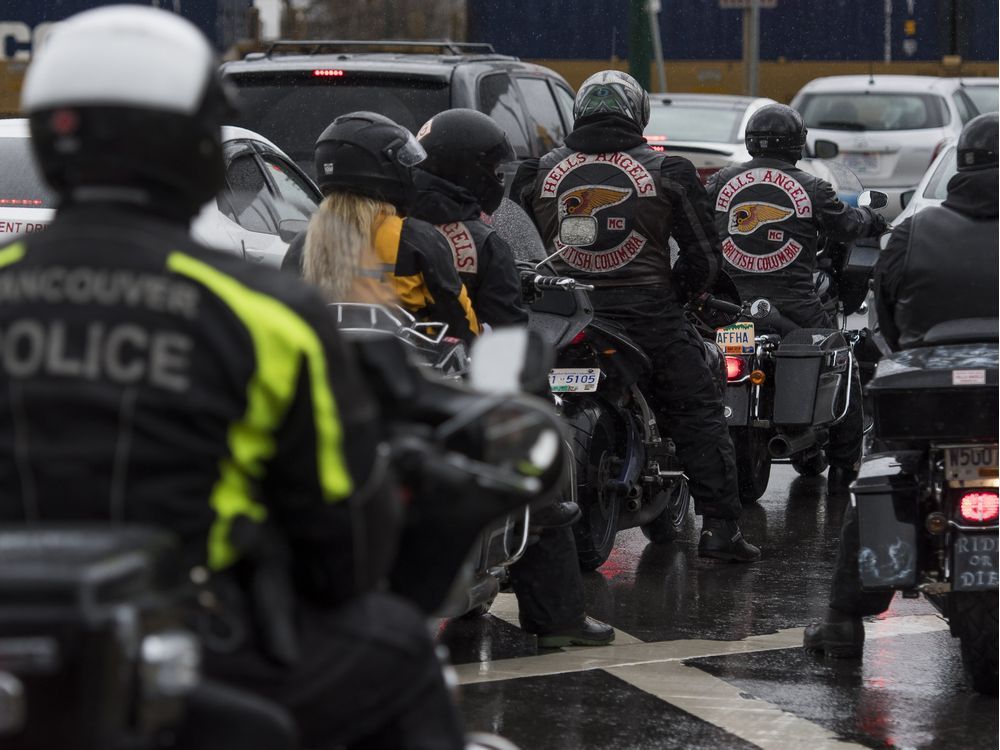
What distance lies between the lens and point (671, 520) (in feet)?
27.0

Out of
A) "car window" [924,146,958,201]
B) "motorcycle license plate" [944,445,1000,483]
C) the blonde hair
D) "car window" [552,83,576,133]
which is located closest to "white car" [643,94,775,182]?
"car window" [552,83,576,133]

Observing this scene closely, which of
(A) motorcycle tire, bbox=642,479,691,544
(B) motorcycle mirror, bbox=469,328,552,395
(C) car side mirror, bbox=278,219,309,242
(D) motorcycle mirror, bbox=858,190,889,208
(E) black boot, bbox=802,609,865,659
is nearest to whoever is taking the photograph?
(B) motorcycle mirror, bbox=469,328,552,395

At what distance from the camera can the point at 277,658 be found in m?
2.43

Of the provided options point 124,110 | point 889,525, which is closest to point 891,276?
point 889,525

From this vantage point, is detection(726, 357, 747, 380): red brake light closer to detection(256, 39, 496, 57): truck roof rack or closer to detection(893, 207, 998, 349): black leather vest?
detection(893, 207, 998, 349): black leather vest

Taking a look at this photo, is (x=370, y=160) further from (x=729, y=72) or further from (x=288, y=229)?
(x=729, y=72)

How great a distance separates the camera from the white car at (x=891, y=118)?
2250cm

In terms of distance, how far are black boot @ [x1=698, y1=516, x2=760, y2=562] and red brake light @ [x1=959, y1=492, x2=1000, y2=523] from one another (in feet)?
8.12

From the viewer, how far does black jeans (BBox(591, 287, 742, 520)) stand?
755 centimetres

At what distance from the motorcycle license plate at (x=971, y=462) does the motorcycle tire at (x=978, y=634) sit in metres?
0.33

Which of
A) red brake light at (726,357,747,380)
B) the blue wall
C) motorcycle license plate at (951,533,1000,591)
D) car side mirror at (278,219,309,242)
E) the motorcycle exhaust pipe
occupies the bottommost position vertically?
the motorcycle exhaust pipe

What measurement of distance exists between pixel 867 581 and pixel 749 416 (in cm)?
327

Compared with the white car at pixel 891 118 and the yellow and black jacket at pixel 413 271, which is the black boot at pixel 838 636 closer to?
the yellow and black jacket at pixel 413 271

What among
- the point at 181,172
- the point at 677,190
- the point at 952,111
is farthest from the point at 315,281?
the point at 952,111
